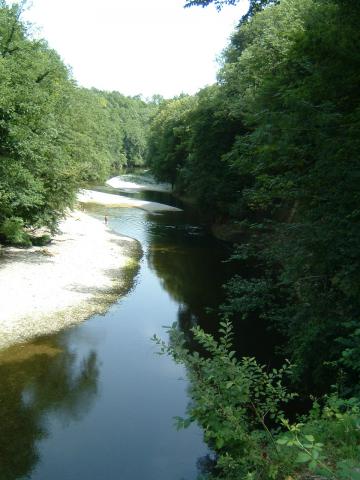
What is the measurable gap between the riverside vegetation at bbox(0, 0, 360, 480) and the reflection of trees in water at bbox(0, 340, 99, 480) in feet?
12.8

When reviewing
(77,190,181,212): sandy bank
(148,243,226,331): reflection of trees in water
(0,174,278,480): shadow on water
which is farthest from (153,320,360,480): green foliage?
(77,190,181,212): sandy bank

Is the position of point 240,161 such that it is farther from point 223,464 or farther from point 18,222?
point 18,222

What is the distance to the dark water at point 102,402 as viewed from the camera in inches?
388

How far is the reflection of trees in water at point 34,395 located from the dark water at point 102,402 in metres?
0.03

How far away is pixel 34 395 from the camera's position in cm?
1237

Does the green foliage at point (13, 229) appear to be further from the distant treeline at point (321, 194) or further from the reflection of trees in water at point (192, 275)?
the distant treeline at point (321, 194)

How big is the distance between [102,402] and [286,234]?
7.14m

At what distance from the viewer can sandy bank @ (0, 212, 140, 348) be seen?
17.0 metres

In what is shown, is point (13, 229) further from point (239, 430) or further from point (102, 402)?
point (239, 430)

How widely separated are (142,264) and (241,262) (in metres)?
7.06

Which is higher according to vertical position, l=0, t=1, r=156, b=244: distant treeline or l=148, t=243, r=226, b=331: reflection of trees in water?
l=0, t=1, r=156, b=244: distant treeline

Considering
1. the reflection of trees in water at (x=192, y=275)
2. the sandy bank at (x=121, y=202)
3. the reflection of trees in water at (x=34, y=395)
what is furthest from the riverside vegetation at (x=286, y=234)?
the sandy bank at (x=121, y=202)

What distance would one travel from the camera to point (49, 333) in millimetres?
16203

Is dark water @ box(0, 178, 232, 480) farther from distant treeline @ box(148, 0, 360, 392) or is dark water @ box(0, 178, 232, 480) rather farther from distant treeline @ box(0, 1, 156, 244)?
distant treeline @ box(0, 1, 156, 244)
